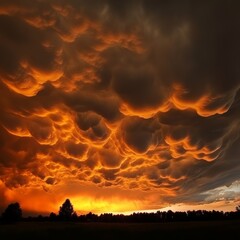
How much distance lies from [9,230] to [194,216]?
56.9 meters

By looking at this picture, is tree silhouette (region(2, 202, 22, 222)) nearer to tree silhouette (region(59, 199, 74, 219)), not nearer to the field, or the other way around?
tree silhouette (region(59, 199, 74, 219))

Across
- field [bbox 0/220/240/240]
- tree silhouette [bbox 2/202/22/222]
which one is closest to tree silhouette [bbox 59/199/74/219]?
tree silhouette [bbox 2/202/22/222]

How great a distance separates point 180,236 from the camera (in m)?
70.2

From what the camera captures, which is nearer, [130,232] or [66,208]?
[130,232]

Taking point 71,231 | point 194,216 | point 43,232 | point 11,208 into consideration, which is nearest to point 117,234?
point 71,231

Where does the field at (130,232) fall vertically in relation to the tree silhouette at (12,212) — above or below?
below

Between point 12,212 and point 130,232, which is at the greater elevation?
point 12,212

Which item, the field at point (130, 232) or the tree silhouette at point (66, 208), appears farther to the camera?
the tree silhouette at point (66, 208)

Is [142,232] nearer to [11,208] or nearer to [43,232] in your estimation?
[43,232]

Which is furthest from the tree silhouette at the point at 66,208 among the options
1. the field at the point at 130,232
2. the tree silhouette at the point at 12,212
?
the field at the point at 130,232

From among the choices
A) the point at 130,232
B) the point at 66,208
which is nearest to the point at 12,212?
the point at 66,208

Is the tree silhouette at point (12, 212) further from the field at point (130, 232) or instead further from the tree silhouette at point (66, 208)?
the field at point (130, 232)

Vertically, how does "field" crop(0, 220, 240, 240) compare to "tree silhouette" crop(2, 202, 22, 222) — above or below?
below

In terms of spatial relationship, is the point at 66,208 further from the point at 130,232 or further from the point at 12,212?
the point at 130,232
